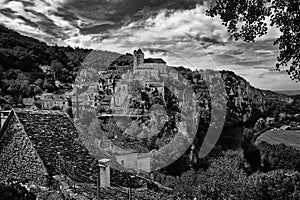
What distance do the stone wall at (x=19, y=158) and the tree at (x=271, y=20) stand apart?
3.02 meters

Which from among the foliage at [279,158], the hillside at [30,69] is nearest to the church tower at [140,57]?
the foliage at [279,158]

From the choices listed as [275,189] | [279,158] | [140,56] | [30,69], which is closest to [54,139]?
[275,189]

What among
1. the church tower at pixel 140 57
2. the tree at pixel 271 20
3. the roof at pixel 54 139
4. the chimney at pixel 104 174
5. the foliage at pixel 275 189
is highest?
the church tower at pixel 140 57

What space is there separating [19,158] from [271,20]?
12.5 feet

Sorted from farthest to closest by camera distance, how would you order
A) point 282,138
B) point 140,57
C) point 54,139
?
1. point 282,138
2. point 140,57
3. point 54,139

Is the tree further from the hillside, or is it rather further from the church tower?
the hillside

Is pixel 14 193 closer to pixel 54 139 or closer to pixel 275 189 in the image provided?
Result: pixel 54 139

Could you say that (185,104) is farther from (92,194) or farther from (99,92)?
(92,194)

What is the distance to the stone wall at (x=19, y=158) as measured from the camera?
414 cm

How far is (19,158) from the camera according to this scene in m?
4.40

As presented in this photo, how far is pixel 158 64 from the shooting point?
13.2 m

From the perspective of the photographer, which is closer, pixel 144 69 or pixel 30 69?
pixel 144 69

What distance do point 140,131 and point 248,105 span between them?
40.5 meters

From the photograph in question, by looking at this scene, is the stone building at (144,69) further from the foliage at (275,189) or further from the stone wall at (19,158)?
the stone wall at (19,158)
